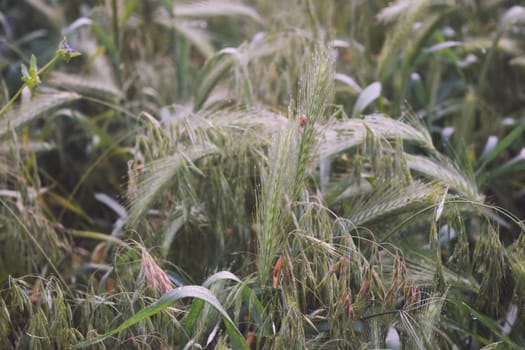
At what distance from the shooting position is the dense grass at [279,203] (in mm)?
1173

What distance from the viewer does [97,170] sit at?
217cm

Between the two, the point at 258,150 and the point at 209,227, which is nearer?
the point at 258,150

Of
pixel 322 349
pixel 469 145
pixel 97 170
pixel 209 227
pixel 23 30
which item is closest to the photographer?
pixel 322 349

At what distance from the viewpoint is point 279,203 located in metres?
1.15

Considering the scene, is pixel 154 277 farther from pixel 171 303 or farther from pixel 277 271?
pixel 277 271

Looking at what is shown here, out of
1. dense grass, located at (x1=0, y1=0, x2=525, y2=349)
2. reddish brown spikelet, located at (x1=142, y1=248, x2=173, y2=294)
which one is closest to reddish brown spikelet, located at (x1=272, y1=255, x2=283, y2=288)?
dense grass, located at (x1=0, y1=0, x2=525, y2=349)

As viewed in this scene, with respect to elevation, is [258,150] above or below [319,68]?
below

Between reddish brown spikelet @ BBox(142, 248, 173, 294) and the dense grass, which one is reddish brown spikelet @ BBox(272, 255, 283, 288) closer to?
the dense grass

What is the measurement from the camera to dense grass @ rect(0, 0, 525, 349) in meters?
1.17

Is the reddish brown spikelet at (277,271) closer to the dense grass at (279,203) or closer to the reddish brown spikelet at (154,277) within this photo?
the dense grass at (279,203)

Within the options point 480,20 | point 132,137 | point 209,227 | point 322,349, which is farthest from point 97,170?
point 480,20

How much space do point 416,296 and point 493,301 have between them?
185 mm

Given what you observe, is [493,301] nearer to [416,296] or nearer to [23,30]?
[416,296]

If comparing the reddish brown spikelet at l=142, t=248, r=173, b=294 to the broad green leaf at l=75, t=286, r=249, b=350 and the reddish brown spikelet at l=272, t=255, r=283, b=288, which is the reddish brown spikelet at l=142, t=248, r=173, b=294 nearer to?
the broad green leaf at l=75, t=286, r=249, b=350
